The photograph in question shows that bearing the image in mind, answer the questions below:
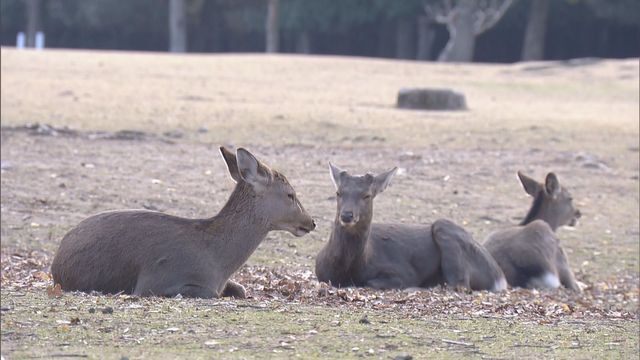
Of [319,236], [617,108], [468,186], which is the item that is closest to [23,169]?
[319,236]

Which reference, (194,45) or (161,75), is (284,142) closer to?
(161,75)

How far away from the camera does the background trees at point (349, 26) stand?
5103cm

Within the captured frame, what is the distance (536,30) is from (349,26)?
879 centimetres

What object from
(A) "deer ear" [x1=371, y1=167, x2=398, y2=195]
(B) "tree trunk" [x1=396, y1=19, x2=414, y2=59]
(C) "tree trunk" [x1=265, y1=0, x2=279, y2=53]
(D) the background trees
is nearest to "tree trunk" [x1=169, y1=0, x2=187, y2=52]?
(D) the background trees

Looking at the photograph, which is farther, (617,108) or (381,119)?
(617,108)

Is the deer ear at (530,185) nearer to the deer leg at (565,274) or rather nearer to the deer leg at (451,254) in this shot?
the deer leg at (565,274)

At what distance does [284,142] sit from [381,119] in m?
3.57

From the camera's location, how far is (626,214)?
1883cm

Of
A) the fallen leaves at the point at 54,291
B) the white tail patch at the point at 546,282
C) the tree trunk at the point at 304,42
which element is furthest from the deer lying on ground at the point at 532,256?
the tree trunk at the point at 304,42

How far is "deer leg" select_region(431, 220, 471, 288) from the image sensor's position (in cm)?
1330

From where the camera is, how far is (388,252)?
13.2 meters

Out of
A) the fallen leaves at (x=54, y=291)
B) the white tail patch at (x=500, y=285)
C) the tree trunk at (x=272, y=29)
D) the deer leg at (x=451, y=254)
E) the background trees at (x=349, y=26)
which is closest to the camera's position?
the fallen leaves at (x=54, y=291)

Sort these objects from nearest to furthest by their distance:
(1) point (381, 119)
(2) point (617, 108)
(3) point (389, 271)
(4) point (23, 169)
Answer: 1. (3) point (389, 271)
2. (4) point (23, 169)
3. (1) point (381, 119)
4. (2) point (617, 108)

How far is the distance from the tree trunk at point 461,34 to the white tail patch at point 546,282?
1376 inches
